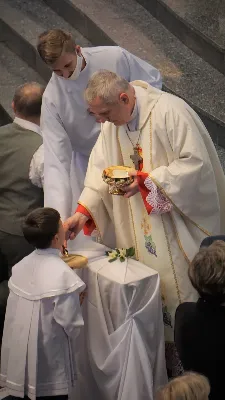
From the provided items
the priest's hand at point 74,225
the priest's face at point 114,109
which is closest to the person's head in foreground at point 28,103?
the priest's hand at point 74,225

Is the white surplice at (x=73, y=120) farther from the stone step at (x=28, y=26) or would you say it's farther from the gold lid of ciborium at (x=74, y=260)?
the stone step at (x=28, y=26)

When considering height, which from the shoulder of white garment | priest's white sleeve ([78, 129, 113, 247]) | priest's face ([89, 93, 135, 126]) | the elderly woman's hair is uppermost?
the elderly woman's hair

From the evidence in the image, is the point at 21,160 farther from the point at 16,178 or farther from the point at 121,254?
the point at 121,254

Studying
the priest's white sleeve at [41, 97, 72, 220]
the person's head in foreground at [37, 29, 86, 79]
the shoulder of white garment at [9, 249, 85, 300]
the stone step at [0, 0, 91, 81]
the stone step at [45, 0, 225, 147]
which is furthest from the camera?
the stone step at [0, 0, 91, 81]

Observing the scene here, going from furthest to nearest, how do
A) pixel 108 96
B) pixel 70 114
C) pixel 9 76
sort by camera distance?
1. pixel 9 76
2. pixel 70 114
3. pixel 108 96

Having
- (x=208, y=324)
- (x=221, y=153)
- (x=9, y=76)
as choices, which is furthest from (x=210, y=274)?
(x=9, y=76)

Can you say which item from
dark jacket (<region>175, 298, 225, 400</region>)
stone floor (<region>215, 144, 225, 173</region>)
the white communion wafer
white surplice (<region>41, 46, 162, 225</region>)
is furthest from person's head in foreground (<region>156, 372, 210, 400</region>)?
stone floor (<region>215, 144, 225, 173</region>)

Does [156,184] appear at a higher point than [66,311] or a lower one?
higher

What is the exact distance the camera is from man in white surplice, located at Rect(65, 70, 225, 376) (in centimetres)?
461

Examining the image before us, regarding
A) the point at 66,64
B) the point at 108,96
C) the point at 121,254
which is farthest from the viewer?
the point at 66,64

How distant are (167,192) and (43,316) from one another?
87 cm

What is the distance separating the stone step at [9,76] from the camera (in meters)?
7.61

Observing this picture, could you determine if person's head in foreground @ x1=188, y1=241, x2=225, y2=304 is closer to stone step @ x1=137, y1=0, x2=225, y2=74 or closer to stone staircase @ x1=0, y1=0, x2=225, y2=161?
stone staircase @ x1=0, y1=0, x2=225, y2=161

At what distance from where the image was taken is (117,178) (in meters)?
4.64
